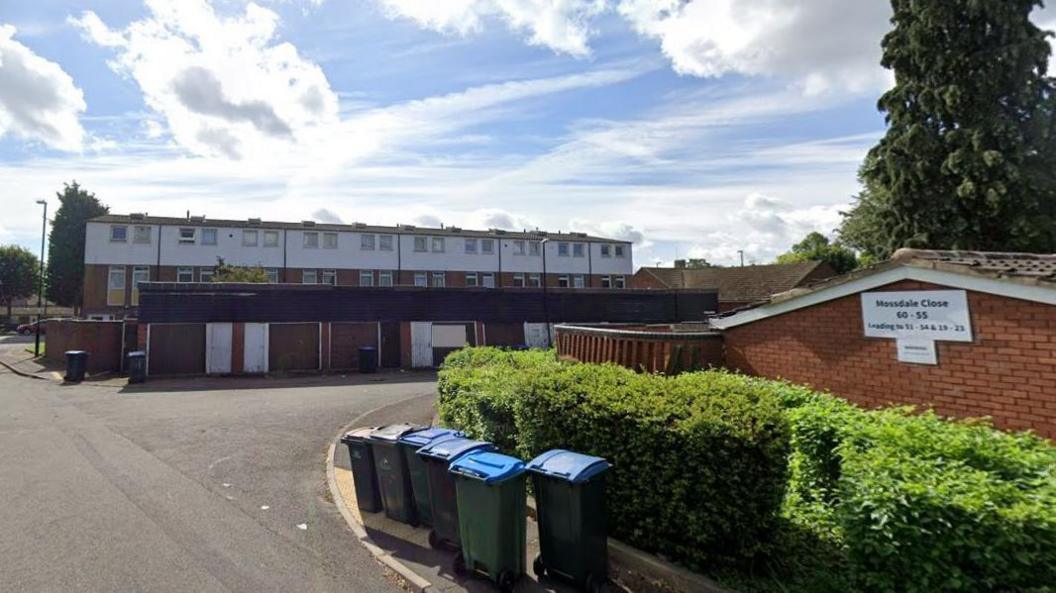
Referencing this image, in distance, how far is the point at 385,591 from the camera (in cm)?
446

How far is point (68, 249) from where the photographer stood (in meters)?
46.7

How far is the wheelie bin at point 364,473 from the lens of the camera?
20.1ft

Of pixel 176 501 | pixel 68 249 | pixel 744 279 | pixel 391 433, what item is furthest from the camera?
pixel 68 249

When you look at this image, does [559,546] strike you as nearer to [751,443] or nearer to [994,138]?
[751,443]

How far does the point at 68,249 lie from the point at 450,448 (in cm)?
5754

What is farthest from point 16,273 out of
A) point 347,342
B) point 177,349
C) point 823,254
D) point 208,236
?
point 823,254

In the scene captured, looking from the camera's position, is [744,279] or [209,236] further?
[744,279]

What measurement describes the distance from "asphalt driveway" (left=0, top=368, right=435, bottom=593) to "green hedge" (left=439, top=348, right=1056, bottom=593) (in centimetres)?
225

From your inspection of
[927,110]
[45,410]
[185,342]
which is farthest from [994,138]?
[185,342]

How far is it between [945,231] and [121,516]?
21.6m

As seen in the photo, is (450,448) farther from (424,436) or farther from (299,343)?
(299,343)

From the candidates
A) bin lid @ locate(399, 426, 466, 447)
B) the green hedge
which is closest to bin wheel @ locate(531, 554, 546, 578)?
the green hedge

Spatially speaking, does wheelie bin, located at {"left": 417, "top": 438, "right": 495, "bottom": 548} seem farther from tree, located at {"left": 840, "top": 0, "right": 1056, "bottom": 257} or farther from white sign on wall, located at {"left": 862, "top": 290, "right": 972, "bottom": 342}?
tree, located at {"left": 840, "top": 0, "right": 1056, "bottom": 257}

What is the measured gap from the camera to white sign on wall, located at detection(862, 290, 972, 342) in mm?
5418
